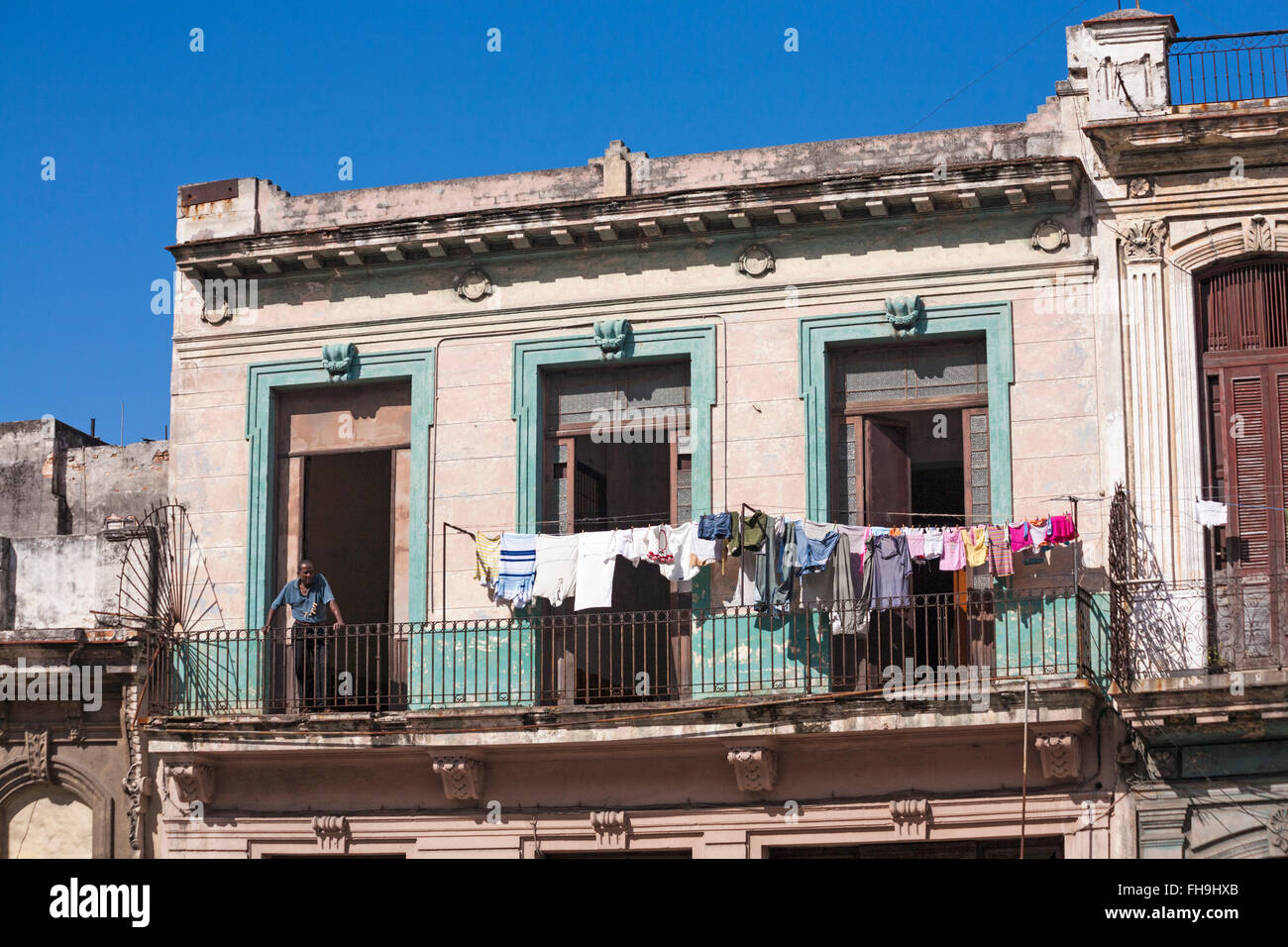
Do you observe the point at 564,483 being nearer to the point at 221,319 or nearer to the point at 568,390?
the point at 568,390

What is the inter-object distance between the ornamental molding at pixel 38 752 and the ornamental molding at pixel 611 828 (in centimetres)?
489

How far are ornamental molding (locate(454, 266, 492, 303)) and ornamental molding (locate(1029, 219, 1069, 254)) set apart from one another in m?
4.68

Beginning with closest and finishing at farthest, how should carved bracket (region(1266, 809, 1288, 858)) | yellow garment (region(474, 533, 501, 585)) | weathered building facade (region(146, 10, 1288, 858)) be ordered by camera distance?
carved bracket (region(1266, 809, 1288, 858)) → weathered building facade (region(146, 10, 1288, 858)) → yellow garment (region(474, 533, 501, 585))

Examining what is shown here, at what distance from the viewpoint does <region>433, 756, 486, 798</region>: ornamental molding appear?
56.2ft

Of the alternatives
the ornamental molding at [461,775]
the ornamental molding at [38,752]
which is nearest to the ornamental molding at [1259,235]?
the ornamental molding at [461,775]

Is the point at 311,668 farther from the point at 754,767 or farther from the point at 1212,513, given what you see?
the point at 1212,513

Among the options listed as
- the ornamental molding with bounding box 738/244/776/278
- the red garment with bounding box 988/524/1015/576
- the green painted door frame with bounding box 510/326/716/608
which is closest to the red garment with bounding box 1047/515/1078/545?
the red garment with bounding box 988/524/1015/576

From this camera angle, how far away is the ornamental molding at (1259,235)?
55.3 ft

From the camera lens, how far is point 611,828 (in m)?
17.1

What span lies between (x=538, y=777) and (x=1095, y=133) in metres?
6.79

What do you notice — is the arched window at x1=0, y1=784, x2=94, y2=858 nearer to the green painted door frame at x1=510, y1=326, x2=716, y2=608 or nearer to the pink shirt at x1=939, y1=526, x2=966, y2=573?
the green painted door frame at x1=510, y1=326, x2=716, y2=608

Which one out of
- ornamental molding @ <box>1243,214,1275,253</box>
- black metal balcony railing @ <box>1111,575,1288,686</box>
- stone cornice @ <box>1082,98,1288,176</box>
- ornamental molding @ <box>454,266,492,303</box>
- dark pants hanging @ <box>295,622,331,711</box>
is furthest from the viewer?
ornamental molding @ <box>454,266,492,303</box>

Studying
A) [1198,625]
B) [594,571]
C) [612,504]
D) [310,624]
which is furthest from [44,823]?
[1198,625]

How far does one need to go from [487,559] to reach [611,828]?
7.95 feet
